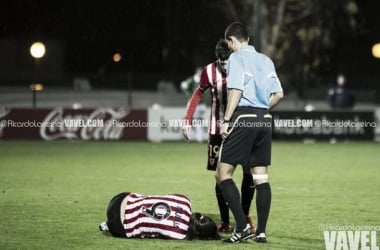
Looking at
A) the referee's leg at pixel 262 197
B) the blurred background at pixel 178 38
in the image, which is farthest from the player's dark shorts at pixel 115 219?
the blurred background at pixel 178 38

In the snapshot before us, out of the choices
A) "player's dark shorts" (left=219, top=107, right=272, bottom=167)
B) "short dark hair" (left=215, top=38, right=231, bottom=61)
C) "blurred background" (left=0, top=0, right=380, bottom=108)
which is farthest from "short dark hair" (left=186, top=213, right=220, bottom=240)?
"blurred background" (left=0, top=0, right=380, bottom=108)

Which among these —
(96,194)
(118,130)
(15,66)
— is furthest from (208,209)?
(15,66)

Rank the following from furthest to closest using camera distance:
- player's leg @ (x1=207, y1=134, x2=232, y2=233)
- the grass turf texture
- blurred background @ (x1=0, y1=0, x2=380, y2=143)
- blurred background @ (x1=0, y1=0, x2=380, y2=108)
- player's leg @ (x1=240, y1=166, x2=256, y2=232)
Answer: blurred background @ (x1=0, y1=0, x2=380, y2=108) < blurred background @ (x1=0, y1=0, x2=380, y2=143) < player's leg @ (x1=207, y1=134, x2=232, y2=233) < player's leg @ (x1=240, y1=166, x2=256, y2=232) < the grass turf texture

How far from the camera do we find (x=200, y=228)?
9.10 metres

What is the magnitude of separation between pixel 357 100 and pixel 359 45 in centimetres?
946

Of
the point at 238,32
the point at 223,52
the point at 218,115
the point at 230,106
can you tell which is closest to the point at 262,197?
the point at 230,106

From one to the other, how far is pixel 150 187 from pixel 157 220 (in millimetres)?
5400

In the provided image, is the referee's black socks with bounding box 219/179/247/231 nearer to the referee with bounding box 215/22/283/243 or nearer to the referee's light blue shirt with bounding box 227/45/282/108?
the referee with bounding box 215/22/283/243

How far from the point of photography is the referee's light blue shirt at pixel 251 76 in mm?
8859

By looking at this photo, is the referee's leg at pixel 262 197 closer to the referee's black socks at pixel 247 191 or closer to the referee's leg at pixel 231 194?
the referee's leg at pixel 231 194

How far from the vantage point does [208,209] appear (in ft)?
38.8

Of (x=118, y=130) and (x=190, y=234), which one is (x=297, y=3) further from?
(x=190, y=234)

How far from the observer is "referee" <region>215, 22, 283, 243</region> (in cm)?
889

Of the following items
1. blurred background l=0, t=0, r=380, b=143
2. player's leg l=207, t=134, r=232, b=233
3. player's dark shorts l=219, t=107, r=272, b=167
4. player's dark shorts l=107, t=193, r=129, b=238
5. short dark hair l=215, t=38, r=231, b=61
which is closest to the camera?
player's dark shorts l=219, t=107, r=272, b=167
